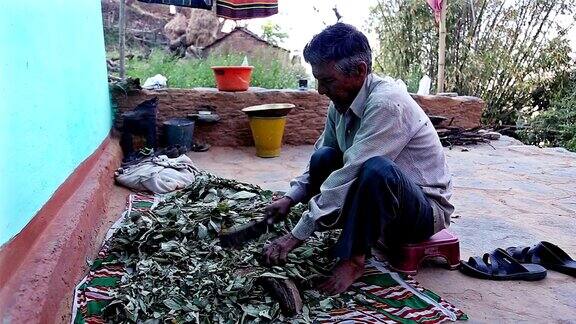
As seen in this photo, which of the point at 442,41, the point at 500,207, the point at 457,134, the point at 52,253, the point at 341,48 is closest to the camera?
the point at 52,253

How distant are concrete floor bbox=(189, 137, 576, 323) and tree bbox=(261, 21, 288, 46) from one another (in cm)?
594

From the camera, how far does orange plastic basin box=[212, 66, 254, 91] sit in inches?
224

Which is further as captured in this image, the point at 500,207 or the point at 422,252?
the point at 500,207

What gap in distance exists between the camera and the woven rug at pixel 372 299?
2.01 m

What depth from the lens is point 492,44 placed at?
8609 mm

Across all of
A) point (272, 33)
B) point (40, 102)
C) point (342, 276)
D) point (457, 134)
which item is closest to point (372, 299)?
point (342, 276)

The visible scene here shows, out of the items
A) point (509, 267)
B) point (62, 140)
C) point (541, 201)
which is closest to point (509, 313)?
point (509, 267)

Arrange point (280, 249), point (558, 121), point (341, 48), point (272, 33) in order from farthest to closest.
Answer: point (272, 33) < point (558, 121) < point (280, 249) < point (341, 48)

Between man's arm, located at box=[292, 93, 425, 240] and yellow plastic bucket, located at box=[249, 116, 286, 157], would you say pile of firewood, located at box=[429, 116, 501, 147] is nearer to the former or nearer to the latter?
yellow plastic bucket, located at box=[249, 116, 286, 157]

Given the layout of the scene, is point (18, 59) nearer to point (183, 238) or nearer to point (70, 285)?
point (70, 285)

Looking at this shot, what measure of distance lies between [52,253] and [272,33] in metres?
9.97

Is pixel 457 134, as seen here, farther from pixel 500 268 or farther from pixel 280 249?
pixel 280 249

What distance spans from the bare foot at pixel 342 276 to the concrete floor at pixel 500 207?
0.40 meters

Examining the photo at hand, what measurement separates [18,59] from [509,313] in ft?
7.33
